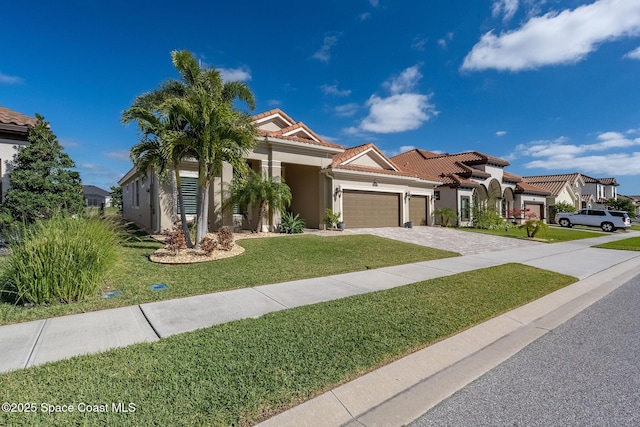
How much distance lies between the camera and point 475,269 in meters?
9.04

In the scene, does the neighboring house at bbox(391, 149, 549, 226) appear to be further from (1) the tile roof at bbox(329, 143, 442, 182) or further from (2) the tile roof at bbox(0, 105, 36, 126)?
Result: (2) the tile roof at bbox(0, 105, 36, 126)

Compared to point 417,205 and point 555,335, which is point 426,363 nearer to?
point 555,335

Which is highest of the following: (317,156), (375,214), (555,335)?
(317,156)

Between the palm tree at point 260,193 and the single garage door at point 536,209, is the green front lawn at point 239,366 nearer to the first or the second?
the palm tree at point 260,193

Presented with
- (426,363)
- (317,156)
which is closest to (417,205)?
(317,156)

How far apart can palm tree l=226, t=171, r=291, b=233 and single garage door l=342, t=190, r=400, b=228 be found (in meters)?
4.98

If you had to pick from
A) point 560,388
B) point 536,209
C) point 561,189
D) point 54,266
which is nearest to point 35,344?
→ point 54,266

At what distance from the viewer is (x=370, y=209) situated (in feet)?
64.7

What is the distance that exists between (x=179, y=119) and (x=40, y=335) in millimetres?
7662

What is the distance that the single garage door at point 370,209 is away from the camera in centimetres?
1856

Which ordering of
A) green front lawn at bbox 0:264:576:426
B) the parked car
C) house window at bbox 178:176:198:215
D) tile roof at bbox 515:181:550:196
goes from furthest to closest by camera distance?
1. tile roof at bbox 515:181:550:196
2. the parked car
3. house window at bbox 178:176:198:215
4. green front lawn at bbox 0:264:576:426

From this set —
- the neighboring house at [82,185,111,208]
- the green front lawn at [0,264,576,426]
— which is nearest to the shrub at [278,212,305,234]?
the green front lawn at [0,264,576,426]

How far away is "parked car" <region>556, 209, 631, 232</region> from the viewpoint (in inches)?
1069

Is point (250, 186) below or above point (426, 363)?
above
